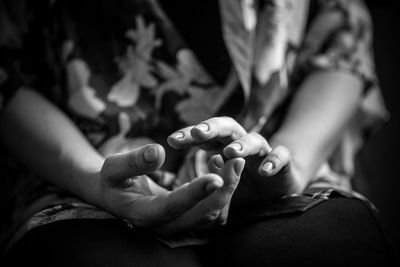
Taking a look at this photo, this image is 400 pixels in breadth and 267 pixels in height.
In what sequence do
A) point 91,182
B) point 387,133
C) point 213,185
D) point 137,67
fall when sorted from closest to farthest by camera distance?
point 213,185, point 91,182, point 137,67, point 387,133

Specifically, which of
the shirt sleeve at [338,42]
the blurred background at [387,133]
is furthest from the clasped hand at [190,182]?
the blurred background at [387,133]

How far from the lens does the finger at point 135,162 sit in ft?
1.22

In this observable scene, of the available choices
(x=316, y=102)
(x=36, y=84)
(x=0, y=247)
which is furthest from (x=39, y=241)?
(x=316, y=102)

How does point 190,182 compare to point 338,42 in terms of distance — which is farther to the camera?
point 338,42

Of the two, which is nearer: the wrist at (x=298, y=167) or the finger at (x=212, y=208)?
the finger at (x=212, y=208)

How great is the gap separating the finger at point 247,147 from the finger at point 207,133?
0.6 inches

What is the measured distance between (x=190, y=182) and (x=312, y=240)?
0.40 ft

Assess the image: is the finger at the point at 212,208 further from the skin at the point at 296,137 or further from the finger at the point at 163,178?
the finger at the point at 163,178

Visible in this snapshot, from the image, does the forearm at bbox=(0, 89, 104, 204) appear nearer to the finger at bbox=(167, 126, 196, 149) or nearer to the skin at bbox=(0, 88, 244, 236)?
the skin at bbox=(0, 88, 244, 236)

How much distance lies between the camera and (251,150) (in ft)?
1.34

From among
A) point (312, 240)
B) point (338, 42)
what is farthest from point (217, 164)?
point (338, 42)

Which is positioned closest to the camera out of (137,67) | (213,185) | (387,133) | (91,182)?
(213,185)

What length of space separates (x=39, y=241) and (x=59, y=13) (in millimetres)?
310

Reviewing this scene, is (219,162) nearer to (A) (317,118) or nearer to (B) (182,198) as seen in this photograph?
(B) (182,198)
